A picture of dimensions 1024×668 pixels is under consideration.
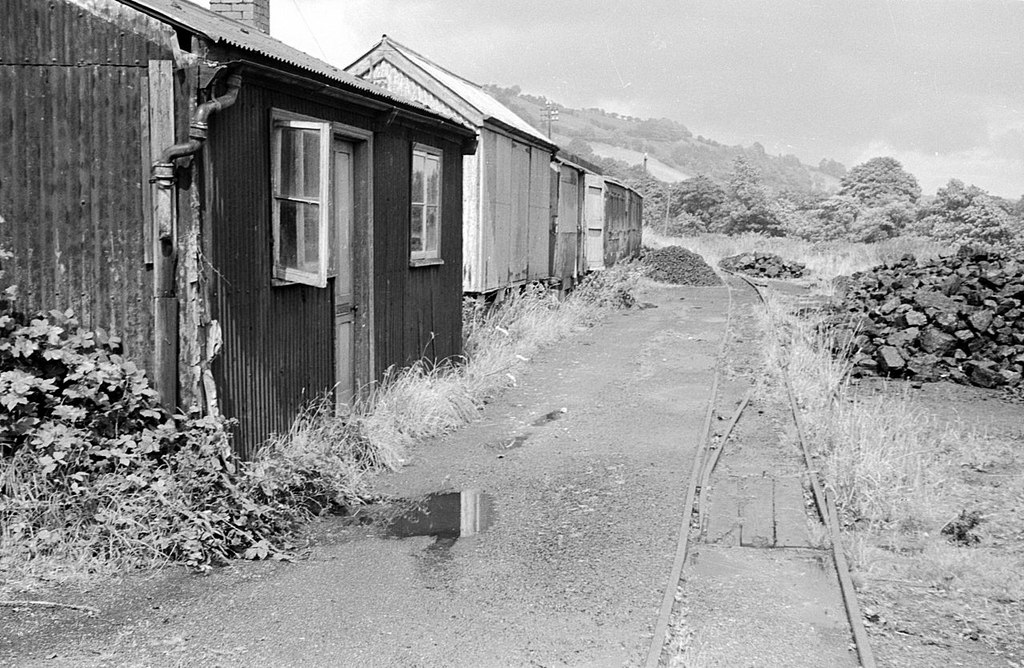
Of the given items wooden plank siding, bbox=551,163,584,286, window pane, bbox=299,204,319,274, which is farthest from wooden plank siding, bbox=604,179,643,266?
window pane, bbox=299,204,319,274

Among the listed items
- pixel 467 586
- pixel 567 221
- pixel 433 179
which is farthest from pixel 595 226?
pixel 467 586

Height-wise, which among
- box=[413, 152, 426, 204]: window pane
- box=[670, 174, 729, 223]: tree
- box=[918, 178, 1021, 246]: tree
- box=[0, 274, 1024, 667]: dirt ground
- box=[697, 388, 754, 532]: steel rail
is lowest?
box=[0, 274, 1024, 667]: dirt ground

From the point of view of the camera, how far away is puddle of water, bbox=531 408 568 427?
10461 millimetres

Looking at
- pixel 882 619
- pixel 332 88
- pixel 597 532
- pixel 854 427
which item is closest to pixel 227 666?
pixel 597 532

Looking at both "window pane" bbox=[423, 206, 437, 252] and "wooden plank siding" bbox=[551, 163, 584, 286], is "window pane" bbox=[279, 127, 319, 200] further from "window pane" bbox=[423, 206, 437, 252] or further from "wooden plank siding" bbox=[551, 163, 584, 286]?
"wooden plank siding" bbox=[551, 163, 584, 286]

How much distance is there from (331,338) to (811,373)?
691 cm

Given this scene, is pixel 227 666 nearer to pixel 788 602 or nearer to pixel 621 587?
pixel 621 587

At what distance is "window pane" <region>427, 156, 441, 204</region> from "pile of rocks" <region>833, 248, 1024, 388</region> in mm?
6744

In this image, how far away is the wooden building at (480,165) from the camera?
584 inches

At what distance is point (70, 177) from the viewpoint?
6.18 metres

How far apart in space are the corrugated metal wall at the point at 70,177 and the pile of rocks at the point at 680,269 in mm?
27870

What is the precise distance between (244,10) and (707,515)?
731 cm

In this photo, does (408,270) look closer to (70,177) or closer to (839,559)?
(70,177)

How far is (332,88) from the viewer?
7762mm
